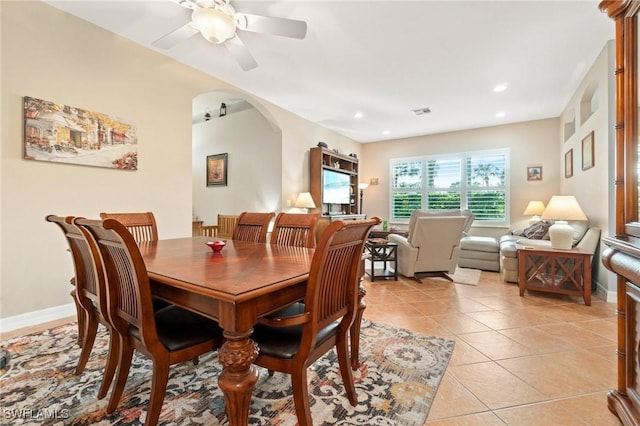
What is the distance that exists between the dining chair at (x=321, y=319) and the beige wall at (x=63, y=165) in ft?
7.80

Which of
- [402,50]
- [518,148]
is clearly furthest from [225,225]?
[518,148]

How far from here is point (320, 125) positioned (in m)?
5.82

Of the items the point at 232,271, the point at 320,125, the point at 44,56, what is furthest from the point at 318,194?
the point at 232,271

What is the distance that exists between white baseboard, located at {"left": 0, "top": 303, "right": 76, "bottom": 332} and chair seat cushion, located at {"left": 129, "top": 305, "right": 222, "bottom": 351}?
183cm

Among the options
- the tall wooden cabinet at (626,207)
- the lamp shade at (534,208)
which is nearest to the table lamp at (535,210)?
the lamp shade at (534,208)

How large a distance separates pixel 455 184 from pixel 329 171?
2898 millimetres

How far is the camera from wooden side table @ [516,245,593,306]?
115 inches

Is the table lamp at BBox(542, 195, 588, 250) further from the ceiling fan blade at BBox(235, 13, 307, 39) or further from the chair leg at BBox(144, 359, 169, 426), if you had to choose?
A: the chair leg at BBox(144, 359, 169, 426)

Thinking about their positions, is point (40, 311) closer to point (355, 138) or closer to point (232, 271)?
point (232, 271)

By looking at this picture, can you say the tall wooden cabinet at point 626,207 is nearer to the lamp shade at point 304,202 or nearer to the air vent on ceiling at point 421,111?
the air vent on ceiling at point 421,111

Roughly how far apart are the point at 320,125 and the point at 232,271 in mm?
5074

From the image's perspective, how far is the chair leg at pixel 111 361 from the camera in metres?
1.40

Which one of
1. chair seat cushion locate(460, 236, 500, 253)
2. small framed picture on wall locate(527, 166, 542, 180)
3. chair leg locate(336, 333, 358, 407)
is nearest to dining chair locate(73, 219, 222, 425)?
chair leg locate(336, 333, 358, 407)

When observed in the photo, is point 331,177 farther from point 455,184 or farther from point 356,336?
point 356,336
